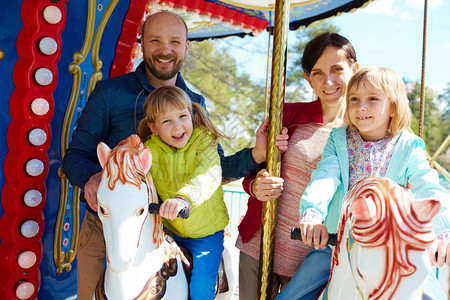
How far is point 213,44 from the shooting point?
17.3 metres

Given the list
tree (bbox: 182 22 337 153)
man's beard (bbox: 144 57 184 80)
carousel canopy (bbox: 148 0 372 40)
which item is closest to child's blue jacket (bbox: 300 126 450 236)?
man's beard (bbox: 144 57 184 80)

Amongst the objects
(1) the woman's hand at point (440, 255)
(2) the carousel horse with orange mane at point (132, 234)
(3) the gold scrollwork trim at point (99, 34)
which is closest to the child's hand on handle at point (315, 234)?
(1) the woman's hand at point (440, 255)

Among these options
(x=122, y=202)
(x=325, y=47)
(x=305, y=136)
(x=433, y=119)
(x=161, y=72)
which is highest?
(x=433, y=119)

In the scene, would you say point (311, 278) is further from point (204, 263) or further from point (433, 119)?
point (433, 119)

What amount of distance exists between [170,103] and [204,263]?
635mm

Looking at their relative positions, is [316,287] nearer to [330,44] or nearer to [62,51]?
[330,44]

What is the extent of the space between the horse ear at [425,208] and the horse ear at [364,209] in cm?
9

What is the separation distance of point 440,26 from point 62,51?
991 inches

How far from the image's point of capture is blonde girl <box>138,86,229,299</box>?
176 cm

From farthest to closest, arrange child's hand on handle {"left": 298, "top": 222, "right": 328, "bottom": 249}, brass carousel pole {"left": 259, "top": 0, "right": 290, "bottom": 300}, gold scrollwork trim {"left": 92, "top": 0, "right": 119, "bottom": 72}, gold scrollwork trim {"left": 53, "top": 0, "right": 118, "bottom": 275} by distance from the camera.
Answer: gold scrollwork trim {"left": 92, "top": 0, "right": 119, "bottom": 72} < gold scrollwork trim {"left": 53, "top": 0, "right": 118, "bottom": 275} < brass carousel pole {"left": 259, "top": 0, "right": 290, "bottom": 300} < child's hand on handle {"left": 298, "top": 222, "right": 328, "bottom": 249}

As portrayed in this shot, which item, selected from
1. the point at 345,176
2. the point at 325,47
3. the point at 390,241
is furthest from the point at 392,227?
the point at 325,47

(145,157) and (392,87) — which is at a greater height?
(392,87)

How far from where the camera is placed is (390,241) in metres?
1.07

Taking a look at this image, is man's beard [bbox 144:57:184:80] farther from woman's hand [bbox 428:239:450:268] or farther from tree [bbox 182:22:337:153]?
tree [bbox 182:22:337:153]
